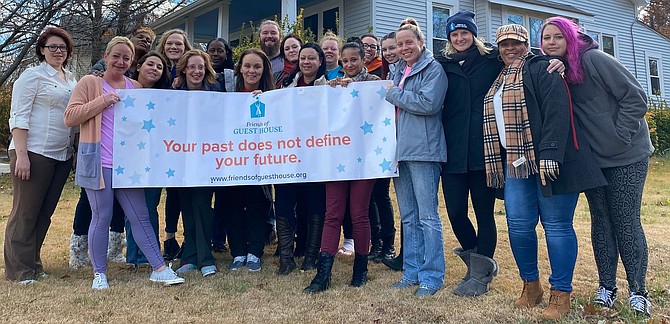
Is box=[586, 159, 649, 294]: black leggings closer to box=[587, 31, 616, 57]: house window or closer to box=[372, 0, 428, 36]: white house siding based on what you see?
box=[372, 0, 428, 36]: white house siding

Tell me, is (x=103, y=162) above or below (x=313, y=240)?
above

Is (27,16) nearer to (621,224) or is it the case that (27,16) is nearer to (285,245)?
(285,245)

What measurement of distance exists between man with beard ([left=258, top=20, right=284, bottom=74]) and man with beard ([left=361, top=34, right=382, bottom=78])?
92cm

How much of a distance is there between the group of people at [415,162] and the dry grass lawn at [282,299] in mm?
144

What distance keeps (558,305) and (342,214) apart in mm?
1729

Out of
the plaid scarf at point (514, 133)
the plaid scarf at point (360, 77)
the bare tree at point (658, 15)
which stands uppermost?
the bare tree at point (658, 15)

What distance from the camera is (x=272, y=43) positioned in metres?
5.48

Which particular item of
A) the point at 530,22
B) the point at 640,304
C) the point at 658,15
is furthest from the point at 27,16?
the point at 658,15

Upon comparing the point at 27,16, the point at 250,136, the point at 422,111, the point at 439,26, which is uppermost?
the point at 439,26

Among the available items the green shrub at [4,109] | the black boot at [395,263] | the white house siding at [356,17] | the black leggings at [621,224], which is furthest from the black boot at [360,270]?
the green shrub at [4,109]

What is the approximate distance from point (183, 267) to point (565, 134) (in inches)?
133

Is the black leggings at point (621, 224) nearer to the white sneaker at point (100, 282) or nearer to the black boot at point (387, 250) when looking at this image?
the black boot at point (387, 250)

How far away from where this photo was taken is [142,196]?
427 centimetres

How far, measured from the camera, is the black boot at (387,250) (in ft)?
16.4
